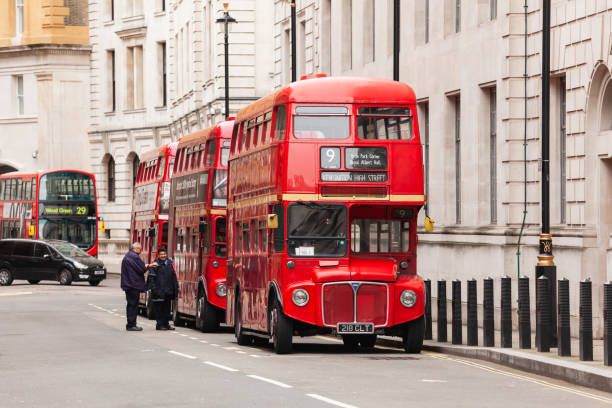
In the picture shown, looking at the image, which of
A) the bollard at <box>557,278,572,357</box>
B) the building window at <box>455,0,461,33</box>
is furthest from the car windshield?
the bollard at <box>557,278,572,357</box>

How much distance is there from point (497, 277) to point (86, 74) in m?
60.8

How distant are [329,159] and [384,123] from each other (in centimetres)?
107

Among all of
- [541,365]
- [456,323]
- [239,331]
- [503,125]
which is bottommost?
[541,365]

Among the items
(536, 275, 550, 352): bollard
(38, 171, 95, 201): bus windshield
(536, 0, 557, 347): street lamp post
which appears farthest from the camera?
(38, 171, 95, 201): bus windshield

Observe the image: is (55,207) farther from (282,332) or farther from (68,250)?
(282,332)

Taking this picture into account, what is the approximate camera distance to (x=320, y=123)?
74.6 ft

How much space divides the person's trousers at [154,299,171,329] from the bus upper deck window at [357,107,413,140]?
8619 mm

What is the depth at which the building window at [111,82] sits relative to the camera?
271ft

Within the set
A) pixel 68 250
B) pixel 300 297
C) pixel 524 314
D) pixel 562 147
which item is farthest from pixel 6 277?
pixel 524 314

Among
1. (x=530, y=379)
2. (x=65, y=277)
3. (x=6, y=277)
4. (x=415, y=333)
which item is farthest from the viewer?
(x=6, y=277)

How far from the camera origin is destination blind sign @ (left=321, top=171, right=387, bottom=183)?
22.5 metres

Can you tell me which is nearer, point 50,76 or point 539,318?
point 539,318

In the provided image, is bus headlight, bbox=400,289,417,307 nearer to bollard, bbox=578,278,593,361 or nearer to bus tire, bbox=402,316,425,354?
bus tire, bbox=402,316,425,354

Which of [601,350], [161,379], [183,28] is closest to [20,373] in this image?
[161,379]
